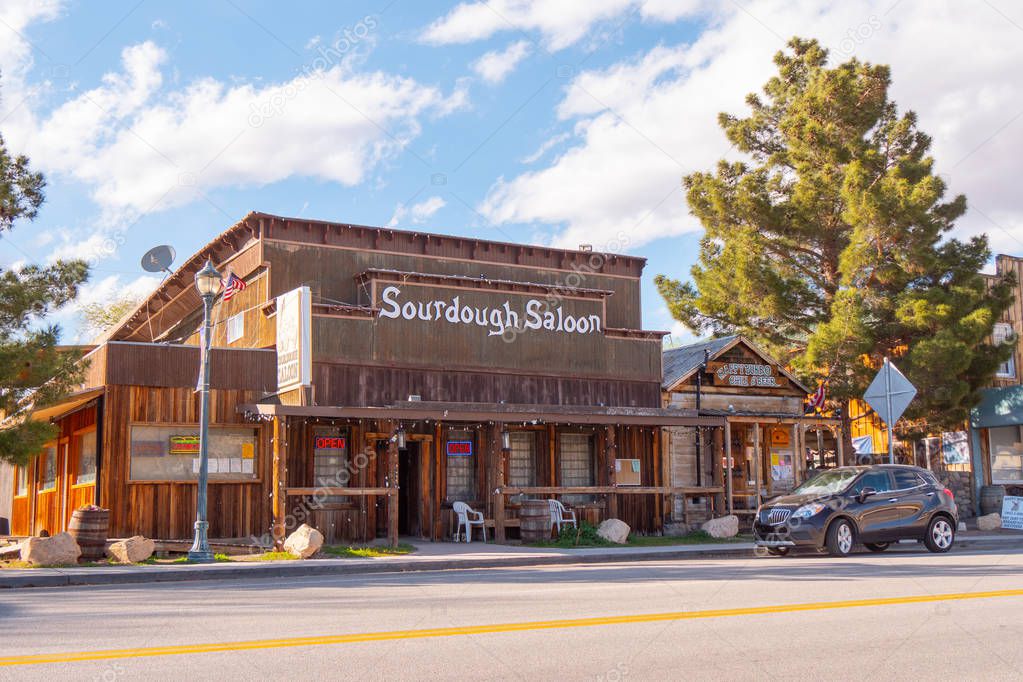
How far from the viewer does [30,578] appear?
47.6ft

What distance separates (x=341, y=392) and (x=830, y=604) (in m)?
13.6

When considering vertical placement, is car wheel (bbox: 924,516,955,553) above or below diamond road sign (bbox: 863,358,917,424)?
below

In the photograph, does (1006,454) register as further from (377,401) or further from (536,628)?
(536,628)

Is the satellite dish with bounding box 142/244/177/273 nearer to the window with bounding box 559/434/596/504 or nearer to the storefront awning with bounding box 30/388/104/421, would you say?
the storefront awning with bounding box 30/388/104/421

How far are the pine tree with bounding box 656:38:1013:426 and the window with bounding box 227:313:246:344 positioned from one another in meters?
14.1

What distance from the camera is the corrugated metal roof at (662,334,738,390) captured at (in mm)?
27375

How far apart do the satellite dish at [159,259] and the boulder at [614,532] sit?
12850 mm

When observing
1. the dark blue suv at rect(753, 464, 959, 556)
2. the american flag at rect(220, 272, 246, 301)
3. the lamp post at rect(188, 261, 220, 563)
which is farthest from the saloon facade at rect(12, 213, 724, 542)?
the dark blue suv at rect(753, 464, 959, 556)

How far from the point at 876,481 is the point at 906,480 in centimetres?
77

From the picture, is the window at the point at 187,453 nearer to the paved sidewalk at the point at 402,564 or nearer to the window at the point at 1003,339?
the paved sidewalk at the point at 402,564

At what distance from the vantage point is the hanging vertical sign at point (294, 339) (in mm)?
21234

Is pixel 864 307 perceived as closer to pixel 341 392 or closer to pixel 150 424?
pixel 341 392

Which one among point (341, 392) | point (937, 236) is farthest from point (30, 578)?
point (937, 236)

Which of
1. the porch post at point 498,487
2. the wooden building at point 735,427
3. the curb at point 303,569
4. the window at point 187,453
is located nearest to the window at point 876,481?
the curb at point 303,569
